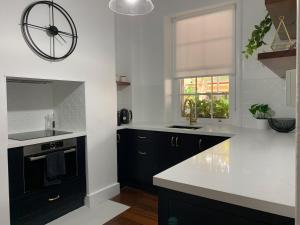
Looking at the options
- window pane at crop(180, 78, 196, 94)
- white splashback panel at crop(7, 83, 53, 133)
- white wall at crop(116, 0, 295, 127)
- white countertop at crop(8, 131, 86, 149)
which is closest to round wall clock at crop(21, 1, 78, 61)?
white splashback panel at crop(7, 83, 53, 133)

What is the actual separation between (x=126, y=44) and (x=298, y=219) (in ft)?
11.4

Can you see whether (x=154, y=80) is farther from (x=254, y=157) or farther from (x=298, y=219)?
(x=298, y=219)

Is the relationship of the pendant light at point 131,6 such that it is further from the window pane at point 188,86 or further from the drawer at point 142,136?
the window pane at point 188,86

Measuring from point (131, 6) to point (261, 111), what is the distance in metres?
1.89

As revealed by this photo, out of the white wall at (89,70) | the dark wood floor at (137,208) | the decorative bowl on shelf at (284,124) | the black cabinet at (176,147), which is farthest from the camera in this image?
the black cabinet at (176,147)

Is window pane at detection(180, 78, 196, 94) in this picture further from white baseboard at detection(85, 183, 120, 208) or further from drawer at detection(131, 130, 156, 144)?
Answer: white baseboard at detection(85, 183, 120, 208)

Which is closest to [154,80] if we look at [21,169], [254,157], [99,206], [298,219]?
[99,206]

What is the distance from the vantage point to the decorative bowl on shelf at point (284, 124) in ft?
7.52

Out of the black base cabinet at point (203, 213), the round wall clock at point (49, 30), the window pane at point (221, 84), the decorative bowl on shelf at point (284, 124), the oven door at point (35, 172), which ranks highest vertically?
the round wall clock at point (49, 30)

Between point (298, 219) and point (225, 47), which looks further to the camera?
point (225, 47)

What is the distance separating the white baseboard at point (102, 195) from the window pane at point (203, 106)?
60.7 inches

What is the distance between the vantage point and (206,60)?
3273mm

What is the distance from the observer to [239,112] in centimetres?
302

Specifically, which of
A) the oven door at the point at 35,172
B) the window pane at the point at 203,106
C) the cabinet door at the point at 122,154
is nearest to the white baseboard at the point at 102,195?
the cabinet door at the point at 122,154
